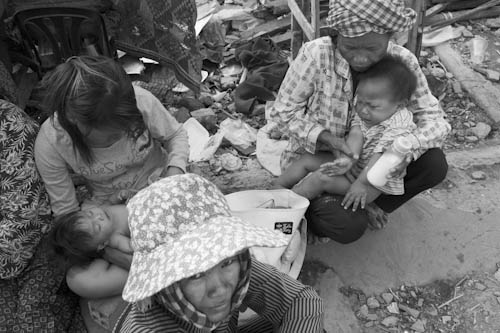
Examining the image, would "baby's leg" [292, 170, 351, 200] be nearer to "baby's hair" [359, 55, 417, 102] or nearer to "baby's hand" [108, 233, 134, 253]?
"baby's hair" [359, 55, 417, 102]

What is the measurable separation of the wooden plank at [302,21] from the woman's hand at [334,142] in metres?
1.19

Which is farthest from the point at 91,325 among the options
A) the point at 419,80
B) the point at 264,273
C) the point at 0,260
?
the point at 419,80

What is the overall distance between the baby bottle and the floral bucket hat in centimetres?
112

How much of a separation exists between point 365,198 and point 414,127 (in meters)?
0.41

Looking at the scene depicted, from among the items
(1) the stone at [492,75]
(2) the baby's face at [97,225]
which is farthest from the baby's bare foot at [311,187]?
(1) the stone at [492,75]

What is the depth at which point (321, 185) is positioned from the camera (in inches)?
100

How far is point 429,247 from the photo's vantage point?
280 centimetres

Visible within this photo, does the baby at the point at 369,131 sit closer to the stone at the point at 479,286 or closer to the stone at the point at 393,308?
the stone at the point at 393,308

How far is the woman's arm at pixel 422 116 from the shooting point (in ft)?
8.01

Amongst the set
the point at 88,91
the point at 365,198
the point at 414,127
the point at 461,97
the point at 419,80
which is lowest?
the point at 461,97

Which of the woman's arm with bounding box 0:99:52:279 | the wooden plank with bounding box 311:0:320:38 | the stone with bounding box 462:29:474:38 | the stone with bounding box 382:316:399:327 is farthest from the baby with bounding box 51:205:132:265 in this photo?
the stone with bounding box 462:29:474:38

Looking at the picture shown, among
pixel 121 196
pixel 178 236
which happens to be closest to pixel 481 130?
pixel 121 196

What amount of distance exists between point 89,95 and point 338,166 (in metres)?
1.20

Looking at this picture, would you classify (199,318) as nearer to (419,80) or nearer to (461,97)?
(419,80)
